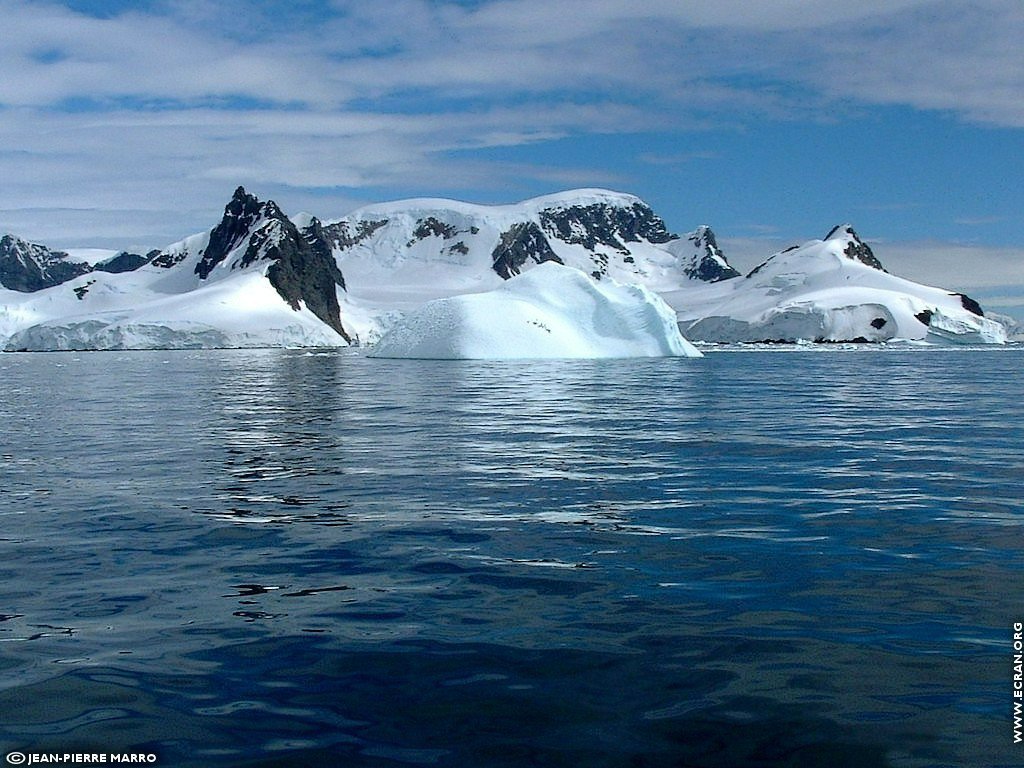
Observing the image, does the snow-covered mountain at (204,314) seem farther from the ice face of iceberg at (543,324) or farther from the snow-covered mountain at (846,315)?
the ice face of iceberg at (543,324)

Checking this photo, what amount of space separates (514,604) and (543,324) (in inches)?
2100

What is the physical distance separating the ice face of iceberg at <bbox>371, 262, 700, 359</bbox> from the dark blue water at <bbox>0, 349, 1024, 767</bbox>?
42662 millimetres

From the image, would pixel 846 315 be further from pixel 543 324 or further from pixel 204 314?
pixel 543 324

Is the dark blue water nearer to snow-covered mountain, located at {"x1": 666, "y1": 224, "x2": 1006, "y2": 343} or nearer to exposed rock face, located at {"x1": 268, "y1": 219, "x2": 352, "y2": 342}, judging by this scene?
snow-covered mountain, located at {"x1": 666, "y1": 224, "x2": 1006, "y2": 343}

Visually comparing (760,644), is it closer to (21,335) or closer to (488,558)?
(488,558)

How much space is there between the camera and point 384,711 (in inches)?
221

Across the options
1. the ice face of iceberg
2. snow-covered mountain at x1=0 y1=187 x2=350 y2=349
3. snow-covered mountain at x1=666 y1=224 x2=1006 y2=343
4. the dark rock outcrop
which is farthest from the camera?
the dark rock outcrop

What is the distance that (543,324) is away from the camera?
60.6 metres

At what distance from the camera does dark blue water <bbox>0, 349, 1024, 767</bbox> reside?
17.5 ft

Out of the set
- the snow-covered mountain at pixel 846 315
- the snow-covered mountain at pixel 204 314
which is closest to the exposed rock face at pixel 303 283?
the snow-covered mountain at pixel 204 314

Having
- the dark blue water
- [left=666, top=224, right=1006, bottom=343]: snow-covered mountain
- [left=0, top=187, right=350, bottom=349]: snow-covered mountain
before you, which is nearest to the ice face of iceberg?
the dark blue water

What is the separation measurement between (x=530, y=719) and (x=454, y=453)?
11.1 m

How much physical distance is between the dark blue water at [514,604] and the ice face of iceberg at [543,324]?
140ft

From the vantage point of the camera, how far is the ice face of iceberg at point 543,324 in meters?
59.9
